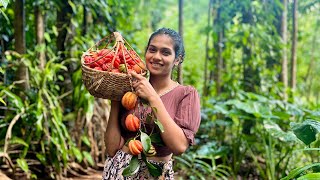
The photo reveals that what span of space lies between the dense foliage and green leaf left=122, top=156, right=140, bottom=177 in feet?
3.05

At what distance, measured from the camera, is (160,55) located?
1705 mm

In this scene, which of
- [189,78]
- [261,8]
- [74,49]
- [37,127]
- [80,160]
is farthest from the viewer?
[189,78]

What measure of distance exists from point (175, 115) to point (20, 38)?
2112mm

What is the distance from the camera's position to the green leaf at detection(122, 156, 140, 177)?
1605 millimetres

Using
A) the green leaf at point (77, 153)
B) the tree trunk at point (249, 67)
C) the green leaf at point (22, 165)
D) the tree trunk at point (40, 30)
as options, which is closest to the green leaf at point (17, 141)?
the green leaf at point (22, 165)

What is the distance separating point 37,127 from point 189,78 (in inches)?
178

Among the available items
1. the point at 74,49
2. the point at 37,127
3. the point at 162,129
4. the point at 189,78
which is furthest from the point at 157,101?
the point at 189,78

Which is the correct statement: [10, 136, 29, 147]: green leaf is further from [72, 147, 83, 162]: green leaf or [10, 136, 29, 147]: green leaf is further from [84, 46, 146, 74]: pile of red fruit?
[84, 46, 146, 74]: pile of red fruit

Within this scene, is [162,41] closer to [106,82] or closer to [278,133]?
[106,82]

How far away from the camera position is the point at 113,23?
529cm

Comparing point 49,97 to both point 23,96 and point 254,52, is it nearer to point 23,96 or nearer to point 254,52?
point 23,96

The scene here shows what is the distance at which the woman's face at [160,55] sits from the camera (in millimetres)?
1707

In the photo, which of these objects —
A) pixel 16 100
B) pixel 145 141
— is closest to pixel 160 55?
pixel 145 141

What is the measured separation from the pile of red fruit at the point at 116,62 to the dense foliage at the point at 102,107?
960mm
